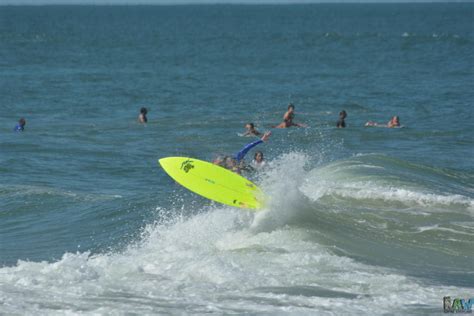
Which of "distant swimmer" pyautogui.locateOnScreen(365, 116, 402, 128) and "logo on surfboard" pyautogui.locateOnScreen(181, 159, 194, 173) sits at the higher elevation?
"distant swimmer" pyautogui.locateOnScreen(365, 116, 402, 128)

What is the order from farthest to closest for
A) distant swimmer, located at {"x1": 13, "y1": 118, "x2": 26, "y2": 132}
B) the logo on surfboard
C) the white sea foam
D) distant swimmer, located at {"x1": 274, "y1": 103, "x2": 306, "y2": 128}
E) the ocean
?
distant swimmer, located at {"x1": 13, "y1": 118, "x2": 26, "y2": 132}, distant swimmer, located at {"x1": 274, "y1": 103, "x2": 306, "y2": 128}, the logo on surfboard, the ocean, the white sea foam

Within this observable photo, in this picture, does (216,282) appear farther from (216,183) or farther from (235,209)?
(235,209)

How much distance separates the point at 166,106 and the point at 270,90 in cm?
652

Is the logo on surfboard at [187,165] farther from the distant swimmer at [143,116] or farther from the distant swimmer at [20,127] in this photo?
the distant swimmer at [143,116]

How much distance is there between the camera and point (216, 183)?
1410cm

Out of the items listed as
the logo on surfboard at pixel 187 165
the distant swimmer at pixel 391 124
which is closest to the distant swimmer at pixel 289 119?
the distant swimmer at pixel 391 124

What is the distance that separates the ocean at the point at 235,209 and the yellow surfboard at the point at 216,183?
0.85 ft

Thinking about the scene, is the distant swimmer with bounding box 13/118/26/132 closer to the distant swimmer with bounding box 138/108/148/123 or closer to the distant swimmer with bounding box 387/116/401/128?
the distant swimmer with bounding box 138/108/148/123

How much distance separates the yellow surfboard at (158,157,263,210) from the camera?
13766 mm

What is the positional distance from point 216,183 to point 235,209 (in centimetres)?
60

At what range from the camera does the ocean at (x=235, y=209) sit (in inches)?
405

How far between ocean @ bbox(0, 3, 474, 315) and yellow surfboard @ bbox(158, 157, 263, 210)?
259 millimetres

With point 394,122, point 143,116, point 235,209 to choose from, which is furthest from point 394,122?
point 235,209

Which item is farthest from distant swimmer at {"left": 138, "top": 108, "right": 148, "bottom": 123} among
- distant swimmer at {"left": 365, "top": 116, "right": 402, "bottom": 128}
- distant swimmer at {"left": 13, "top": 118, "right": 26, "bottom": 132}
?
distant swimmer at {"left": 365, "top": 116, "right": 402, "bottom": 128}
